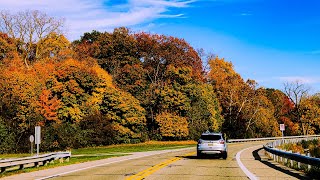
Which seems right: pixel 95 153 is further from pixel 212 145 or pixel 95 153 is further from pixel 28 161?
pixel 28 161

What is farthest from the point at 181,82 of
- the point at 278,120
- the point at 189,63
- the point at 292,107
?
the point at 292,107

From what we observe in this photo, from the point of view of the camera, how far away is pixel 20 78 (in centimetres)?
5106

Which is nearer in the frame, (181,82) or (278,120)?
(181,82)

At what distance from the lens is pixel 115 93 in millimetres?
58906

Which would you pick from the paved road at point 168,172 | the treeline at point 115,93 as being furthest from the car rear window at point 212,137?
the treeline at point 115,93

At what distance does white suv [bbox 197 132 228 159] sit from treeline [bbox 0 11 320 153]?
30.1 m

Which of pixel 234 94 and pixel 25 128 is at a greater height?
pixel 234 94

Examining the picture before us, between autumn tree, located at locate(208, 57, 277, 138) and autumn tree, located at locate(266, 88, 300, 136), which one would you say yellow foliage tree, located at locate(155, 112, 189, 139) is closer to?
autumn tree, located at locate(208, 57, 277, 138)

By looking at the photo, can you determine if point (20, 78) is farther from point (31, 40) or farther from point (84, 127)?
point (31, 40)

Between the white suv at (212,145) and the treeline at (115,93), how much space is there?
3011cm

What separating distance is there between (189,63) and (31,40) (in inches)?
1042

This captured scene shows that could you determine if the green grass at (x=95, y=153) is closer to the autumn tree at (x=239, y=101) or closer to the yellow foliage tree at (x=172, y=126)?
the yellow foliage tree at (x=172, y=126)

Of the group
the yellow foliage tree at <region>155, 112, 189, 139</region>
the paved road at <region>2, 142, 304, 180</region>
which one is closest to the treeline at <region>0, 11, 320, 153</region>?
the yellow foliage tree at <region>155, 112, 189, 139</region>

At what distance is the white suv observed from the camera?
2417cm
